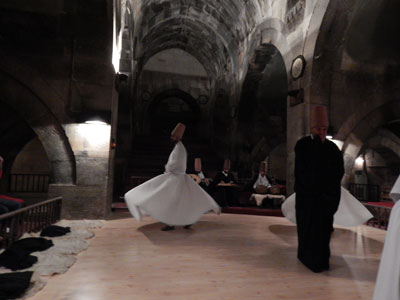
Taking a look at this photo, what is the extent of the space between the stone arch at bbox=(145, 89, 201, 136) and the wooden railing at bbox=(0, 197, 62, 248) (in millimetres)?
13102

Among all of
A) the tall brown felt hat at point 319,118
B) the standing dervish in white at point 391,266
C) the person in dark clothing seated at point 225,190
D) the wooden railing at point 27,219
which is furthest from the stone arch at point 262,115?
the standing dervish in white at point 391,266

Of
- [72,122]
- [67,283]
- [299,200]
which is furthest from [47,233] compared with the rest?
[299,200]

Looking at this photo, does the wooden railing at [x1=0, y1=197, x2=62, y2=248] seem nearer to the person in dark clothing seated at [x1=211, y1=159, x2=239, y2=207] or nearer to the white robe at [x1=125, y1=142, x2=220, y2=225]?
the white robe at [x1=125, y1=142, x2=220, y2=225]

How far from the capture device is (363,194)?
1347 centimetres

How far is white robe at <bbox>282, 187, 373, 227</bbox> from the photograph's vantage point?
520 cm

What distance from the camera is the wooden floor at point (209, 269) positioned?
247 cm

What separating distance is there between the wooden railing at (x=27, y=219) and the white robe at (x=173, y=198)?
148 cm

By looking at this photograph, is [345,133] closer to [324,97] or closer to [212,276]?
[324,97]

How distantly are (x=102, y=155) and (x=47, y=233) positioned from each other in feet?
7.85

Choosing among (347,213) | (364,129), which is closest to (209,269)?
(347,213)

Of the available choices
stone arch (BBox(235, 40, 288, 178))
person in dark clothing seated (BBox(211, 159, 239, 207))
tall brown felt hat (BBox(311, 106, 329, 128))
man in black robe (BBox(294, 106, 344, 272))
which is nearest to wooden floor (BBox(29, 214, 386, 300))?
man in black robe (BBox(294, 106, 344, 272))

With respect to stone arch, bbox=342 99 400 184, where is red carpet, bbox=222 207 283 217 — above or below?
below

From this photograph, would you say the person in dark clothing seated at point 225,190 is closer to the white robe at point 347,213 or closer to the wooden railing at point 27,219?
the white robe at point 347,213

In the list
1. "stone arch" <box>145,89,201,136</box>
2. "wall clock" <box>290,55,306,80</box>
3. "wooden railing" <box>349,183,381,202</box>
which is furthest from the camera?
"stone arch" <box>145,89,201,136</box>
